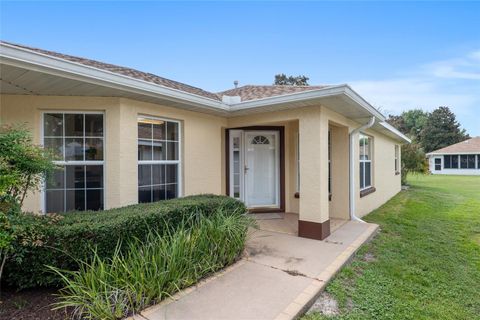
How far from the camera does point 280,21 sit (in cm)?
885

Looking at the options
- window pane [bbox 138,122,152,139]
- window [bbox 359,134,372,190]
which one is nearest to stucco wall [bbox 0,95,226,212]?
window pane [bbox 138,122,152,139]

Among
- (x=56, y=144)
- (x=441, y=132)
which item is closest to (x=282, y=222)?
(x=56, y=144)

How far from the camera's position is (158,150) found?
5.57 metres

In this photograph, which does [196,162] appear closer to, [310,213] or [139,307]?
[310,213]

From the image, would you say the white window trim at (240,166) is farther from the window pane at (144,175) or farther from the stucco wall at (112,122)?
the window pane at (144,175)

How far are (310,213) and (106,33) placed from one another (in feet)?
28.1

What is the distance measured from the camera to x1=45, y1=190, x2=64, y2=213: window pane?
4.73 meters

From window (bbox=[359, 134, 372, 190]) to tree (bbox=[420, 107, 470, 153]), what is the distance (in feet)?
136

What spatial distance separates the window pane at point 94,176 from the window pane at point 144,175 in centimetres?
69

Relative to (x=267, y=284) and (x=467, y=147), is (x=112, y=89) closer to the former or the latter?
(x=267, y=284)

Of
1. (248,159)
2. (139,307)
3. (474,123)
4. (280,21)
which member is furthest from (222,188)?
(474,123)

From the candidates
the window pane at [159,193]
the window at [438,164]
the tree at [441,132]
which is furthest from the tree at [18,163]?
the tree at [441,132]

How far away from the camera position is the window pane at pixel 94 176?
4895 millimetres

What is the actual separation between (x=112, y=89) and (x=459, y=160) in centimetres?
3993
